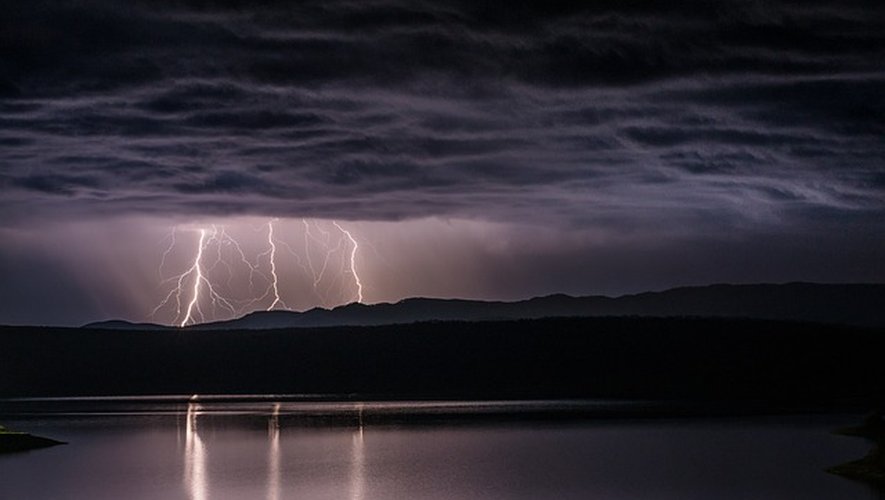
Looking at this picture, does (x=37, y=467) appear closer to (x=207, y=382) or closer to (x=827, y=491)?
(x=827, y=491)

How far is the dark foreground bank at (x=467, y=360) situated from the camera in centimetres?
15150

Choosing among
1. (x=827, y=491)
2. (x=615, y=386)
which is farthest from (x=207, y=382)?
(x=827, y=491)

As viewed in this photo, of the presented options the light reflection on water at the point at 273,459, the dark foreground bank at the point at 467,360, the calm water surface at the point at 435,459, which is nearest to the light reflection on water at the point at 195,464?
the calm water surface at the point at 435,459

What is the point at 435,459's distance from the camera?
6231 cm

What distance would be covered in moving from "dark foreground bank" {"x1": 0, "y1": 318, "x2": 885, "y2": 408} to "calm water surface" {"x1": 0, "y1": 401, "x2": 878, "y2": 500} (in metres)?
57.2

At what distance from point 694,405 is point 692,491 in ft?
248

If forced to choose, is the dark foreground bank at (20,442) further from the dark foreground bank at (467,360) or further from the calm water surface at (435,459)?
the dark foreground bank at (467,360)

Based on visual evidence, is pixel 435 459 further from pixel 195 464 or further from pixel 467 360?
pixel 467 360

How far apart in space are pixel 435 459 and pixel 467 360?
108 meters

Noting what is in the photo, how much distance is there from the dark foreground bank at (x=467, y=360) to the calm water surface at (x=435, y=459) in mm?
57239

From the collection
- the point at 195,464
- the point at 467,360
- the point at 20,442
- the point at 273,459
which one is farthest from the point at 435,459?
the point at 467,360

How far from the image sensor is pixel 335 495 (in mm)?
47656

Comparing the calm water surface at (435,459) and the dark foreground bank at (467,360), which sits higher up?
the dark foreground bank at (467,360)

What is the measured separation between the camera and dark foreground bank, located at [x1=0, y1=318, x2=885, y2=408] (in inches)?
5965
